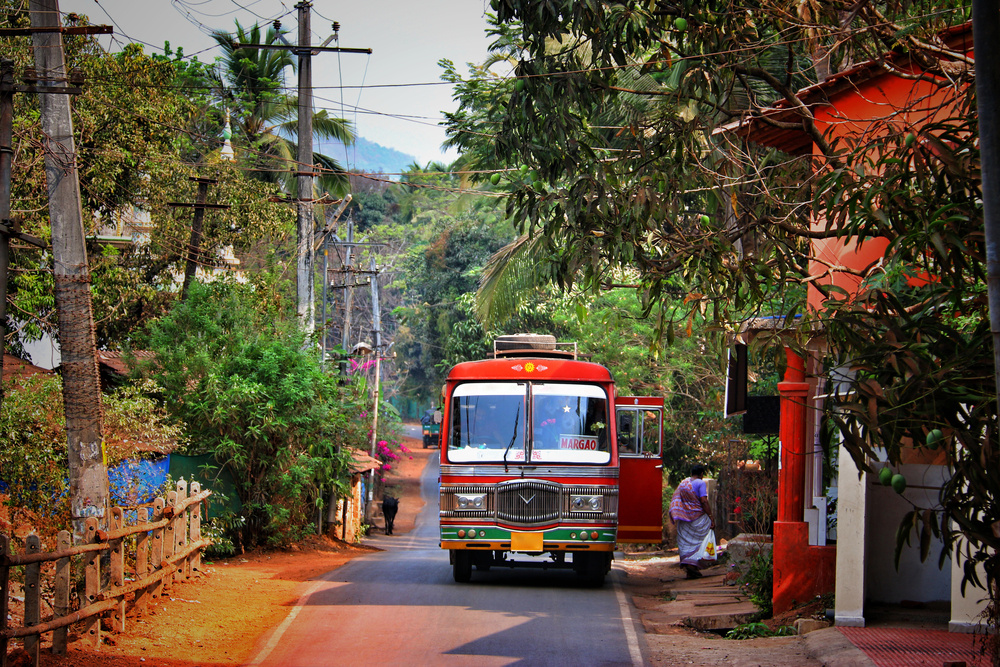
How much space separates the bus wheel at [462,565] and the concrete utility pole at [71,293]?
4.72m

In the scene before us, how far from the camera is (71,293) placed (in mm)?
9789

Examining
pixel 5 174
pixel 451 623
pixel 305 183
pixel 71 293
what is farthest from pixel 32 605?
pixel 305 183

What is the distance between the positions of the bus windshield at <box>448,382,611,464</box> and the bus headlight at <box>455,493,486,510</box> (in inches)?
19.2

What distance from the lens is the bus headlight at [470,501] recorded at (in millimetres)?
12062

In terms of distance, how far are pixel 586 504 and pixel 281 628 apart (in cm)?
442

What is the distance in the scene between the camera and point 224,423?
52.6 ft

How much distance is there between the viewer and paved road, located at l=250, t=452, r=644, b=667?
8.19 meters

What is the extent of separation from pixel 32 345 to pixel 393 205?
3935cm

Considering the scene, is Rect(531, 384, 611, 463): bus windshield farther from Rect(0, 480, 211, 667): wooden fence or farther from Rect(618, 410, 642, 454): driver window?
Rect(0, 480, 211, 667): wooden fence

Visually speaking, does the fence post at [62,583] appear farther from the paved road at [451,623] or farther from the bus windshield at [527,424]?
the bus windshield at [527,424]

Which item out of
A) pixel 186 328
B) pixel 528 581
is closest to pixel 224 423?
pixel 186 328

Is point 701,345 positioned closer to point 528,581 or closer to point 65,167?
point 528,581

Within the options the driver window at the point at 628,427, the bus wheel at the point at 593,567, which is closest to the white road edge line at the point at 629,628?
the bus wheel at the point at 593,567

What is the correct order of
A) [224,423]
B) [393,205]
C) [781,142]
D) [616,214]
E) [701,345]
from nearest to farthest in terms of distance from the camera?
[616,214]
[781,142]
[224,423]
[701,345]
[393,205]
